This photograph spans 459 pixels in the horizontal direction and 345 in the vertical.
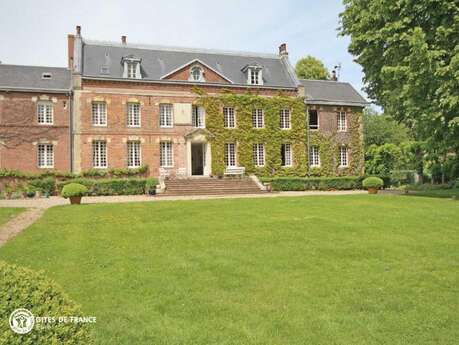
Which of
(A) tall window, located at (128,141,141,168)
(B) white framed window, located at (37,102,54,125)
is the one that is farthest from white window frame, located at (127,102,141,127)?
(B) white framed window, located at (37,102,54,125)

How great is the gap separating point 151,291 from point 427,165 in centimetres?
3114

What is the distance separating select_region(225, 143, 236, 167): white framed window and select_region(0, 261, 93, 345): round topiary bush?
2609cm

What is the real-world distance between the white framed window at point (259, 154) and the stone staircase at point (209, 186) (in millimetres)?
3563

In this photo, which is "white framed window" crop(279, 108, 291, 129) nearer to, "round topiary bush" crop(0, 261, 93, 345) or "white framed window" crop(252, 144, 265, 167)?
"white framed window" crop(252, 144, 265, 167)

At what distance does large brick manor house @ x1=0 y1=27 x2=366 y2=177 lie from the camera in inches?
1024

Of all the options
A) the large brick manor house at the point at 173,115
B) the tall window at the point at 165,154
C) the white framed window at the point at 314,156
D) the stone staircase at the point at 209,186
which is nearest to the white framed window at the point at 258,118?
the large brick manor house at the point at 173,115

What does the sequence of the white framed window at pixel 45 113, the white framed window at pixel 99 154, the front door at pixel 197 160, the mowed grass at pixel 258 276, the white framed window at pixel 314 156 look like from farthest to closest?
the white framed window at pixel 314 156 → the front door at pixel 197 160 → the white framed window at pixel 99 154 → the white framed window at pixel 45 113 → the mowed grass at pixel 258 276

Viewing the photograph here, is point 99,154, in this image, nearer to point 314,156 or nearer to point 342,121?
point 314,156

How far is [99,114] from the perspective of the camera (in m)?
26.6

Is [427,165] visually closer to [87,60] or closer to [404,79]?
[404,79]

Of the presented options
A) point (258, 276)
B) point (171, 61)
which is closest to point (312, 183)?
point (171, 61)

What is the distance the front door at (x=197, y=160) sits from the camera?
96.5 feet

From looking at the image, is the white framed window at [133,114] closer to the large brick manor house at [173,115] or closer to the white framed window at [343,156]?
the large brick manor house at [173,115]

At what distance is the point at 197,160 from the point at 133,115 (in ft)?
18.8
